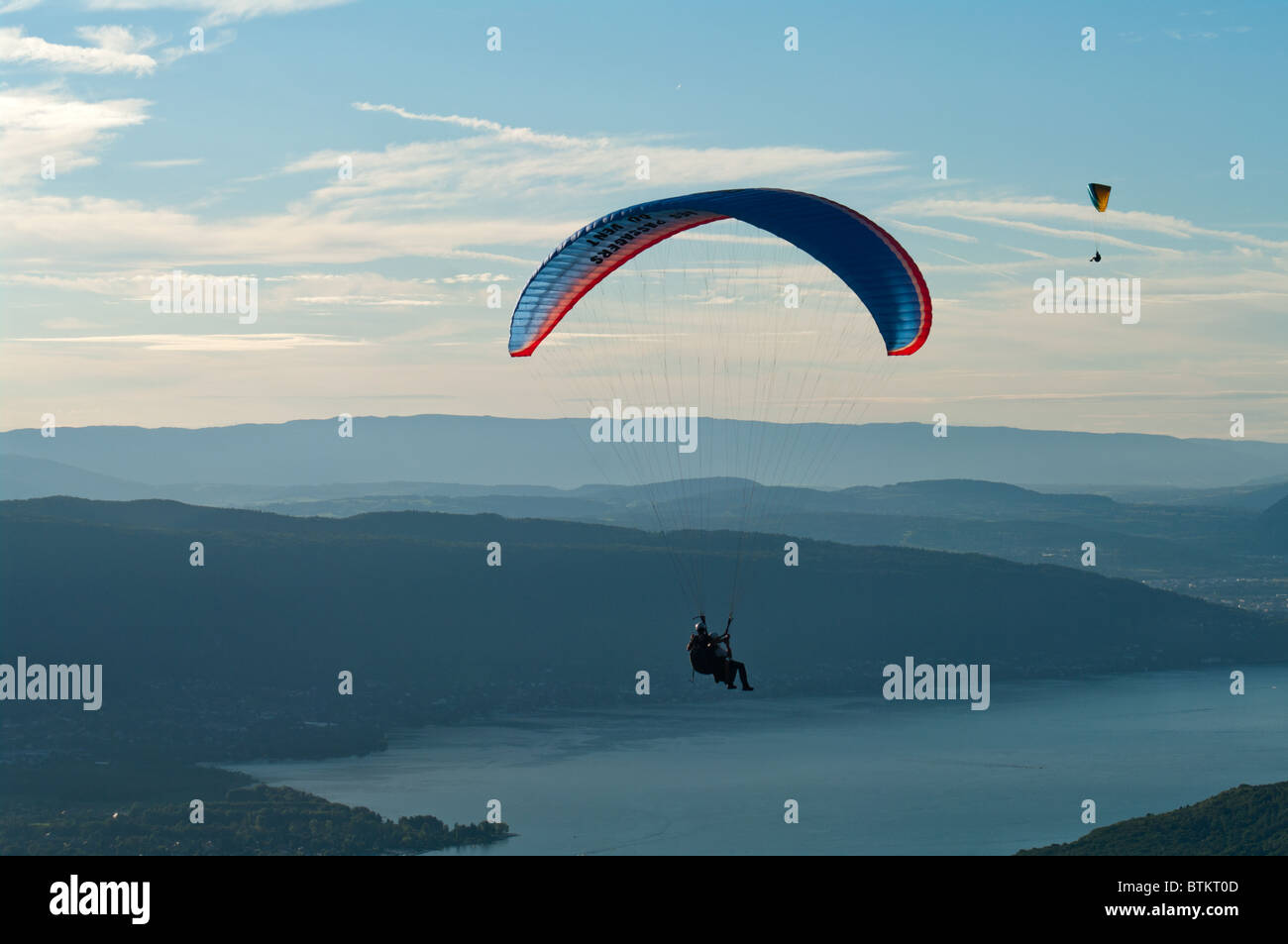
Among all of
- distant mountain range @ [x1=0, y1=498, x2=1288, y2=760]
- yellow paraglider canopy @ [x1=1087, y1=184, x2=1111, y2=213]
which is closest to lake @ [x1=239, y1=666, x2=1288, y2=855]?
distant mountain range @ [x1=0, y1=498, x2=1288, y2=760]

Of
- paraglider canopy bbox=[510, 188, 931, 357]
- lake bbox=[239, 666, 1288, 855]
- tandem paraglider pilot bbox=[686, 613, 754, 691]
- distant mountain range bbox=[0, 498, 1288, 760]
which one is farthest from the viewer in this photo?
distant mountain range bbox=[0, 498, 1288, 760]

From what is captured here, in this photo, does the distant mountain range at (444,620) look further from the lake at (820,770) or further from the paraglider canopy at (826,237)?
the paraglider canopy at (826,237)

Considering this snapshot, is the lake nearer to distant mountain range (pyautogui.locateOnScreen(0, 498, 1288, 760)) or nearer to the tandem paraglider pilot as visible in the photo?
distant mountain range (pyautogui.locateOnScreen(0, 498, 1288, 760))

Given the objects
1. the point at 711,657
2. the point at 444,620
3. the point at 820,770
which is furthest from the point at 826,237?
the point at 444,620

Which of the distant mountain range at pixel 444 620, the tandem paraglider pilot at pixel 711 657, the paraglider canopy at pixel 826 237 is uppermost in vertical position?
the paraglider canopy at pixel 826 237

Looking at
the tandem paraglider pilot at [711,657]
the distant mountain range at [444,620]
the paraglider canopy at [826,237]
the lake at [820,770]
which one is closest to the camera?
the tandem paraglider pilot at [711,657]

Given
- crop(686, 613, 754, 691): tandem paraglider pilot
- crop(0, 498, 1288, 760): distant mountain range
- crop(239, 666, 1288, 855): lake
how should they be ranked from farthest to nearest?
crop(0, 498, 1288, 760): distant mountain range < crop(239, 666, 1288, 855): lake < crop(686, 613, 754, 691): tandem paraglider pilot

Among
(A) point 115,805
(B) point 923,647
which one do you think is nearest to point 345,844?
(A) point 115,805

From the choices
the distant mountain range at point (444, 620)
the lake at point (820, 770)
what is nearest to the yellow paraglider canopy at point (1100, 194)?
the lake at point (820, 770)

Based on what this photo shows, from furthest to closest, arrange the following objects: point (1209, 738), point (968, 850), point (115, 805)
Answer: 1. point (1209, 738)
2. point (115, 805)
3. point (968, 850)

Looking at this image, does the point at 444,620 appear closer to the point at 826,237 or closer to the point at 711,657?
the point at 711,657
